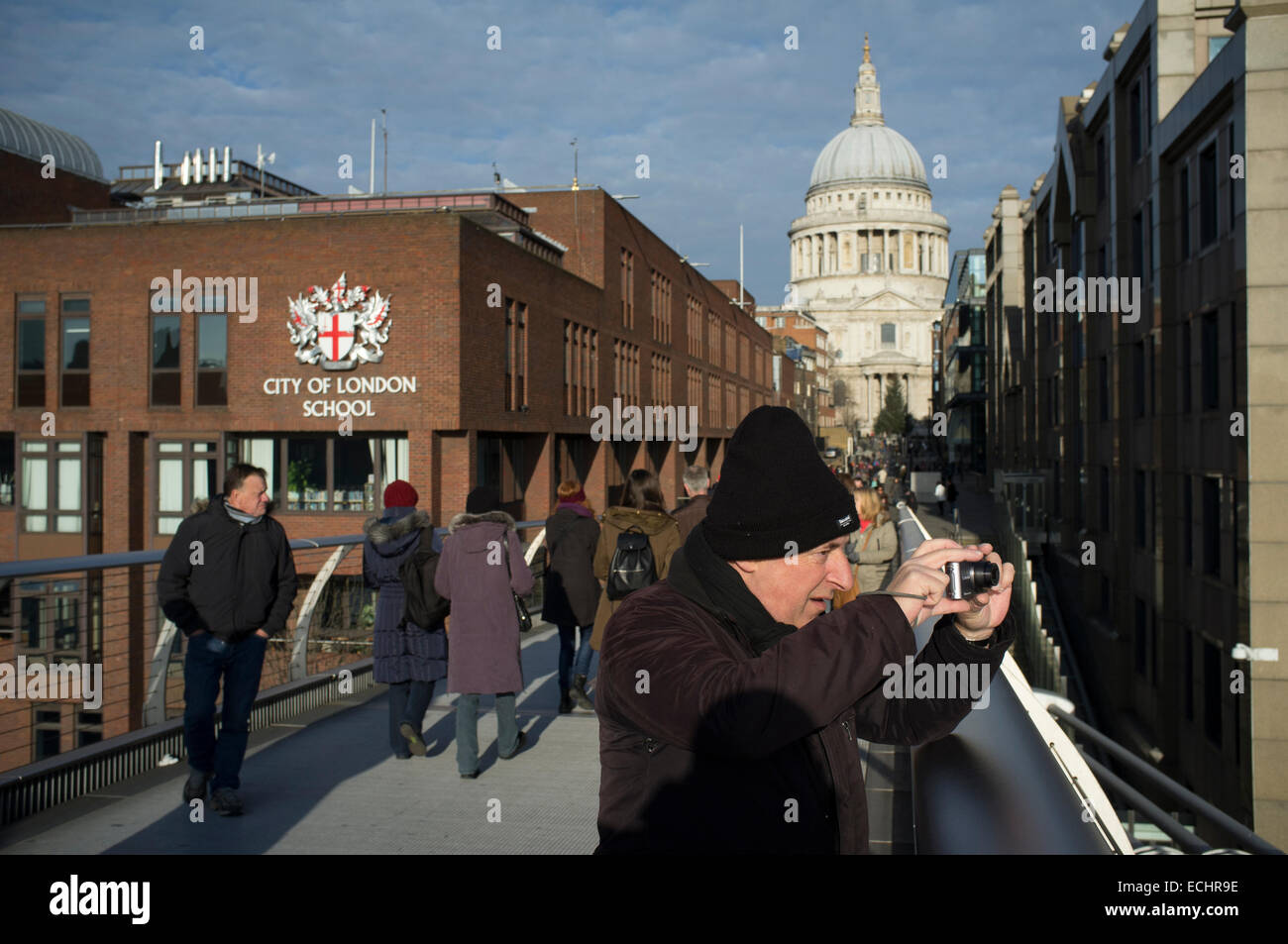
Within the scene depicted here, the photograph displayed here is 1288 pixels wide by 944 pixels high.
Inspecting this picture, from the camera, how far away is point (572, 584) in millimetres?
8227

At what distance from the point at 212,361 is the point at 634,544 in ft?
77.4

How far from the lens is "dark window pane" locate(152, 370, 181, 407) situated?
2811cm

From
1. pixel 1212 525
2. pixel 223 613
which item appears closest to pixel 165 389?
pixel 1212 525

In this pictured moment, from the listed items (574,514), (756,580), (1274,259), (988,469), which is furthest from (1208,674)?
(988,469)

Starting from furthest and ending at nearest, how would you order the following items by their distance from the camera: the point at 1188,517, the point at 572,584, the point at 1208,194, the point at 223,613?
1. the point at 1188,517
2. the point at 1208,194
3. the point at 572,584
4. the point at 223,613

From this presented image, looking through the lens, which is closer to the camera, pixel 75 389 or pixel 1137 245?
pixel 1137 245

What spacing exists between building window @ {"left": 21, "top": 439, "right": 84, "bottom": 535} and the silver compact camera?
3027 centimetres

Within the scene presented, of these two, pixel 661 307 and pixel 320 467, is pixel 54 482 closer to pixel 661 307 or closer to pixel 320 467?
pixel 320 467

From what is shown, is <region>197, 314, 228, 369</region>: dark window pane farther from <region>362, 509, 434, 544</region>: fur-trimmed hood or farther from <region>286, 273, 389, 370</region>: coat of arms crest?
<region>362, 509, 434, 544</region>: fur-trimmed hood

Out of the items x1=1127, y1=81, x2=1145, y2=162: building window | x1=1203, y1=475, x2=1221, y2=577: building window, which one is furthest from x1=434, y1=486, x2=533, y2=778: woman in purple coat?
x1=1127, y1=81, x2=1145, y2=162: building window

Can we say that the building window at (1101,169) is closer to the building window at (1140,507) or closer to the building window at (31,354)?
the building window at (1140,507)

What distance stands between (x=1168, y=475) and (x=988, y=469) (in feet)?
138
